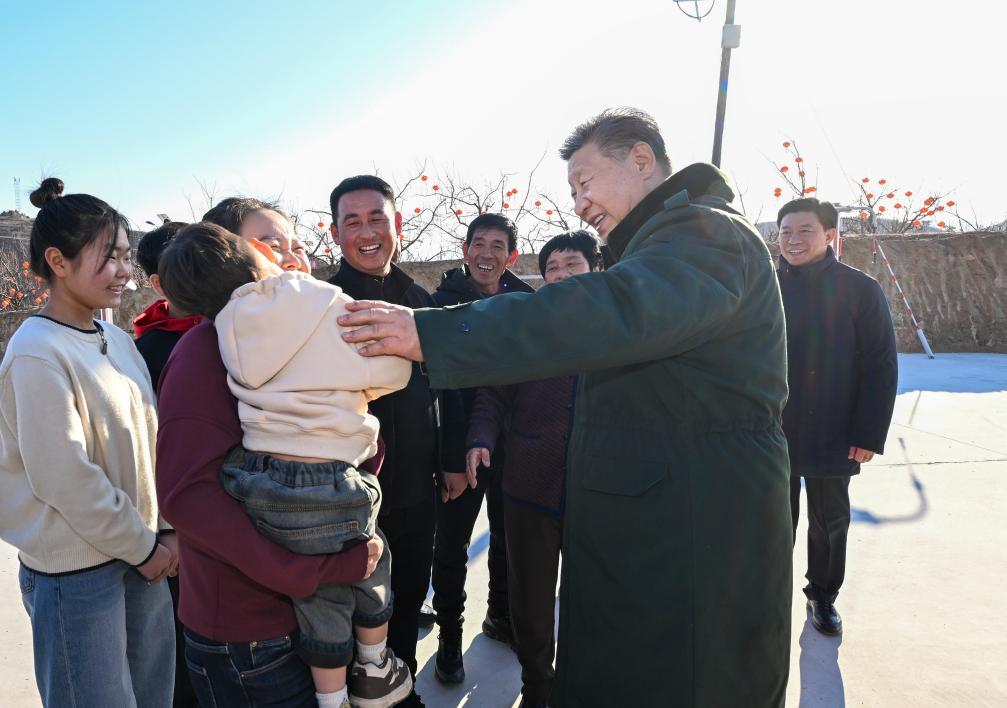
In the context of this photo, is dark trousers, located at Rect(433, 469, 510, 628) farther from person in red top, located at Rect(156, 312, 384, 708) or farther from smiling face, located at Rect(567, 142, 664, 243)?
smiling face, located at Rect(567, 142, 664, 243)

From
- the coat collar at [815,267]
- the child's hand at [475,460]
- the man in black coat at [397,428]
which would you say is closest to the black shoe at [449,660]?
the man in black coat at [397,428]

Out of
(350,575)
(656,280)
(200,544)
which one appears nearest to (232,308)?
(200,544)

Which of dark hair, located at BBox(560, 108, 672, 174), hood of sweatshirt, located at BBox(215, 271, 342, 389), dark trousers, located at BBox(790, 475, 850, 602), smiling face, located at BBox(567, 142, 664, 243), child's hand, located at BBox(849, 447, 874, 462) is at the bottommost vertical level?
dark trousers, located at BBox(790, 475, 850, 602)

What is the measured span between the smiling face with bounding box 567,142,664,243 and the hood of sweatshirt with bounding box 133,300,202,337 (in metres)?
1.46

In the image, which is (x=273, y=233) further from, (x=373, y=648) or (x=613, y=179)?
(x=373, y=648)

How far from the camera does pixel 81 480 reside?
1.55 meters

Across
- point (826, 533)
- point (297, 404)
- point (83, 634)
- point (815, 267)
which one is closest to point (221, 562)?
point (297, 404)

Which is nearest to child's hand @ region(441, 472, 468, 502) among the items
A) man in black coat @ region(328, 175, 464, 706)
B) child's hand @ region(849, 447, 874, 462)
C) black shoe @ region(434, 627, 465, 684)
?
man in black coat @ region(328, 175, 464, 706)

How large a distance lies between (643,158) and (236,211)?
1.29m

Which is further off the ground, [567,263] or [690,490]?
[567,263]

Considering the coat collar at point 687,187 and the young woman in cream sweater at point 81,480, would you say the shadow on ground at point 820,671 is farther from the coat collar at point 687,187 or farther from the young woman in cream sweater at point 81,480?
the young woman in cream sweater at point 81,480

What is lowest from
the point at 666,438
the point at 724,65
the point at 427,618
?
the point at 427,618

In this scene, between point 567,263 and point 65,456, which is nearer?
point 65,456

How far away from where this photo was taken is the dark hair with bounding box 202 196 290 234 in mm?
2035
